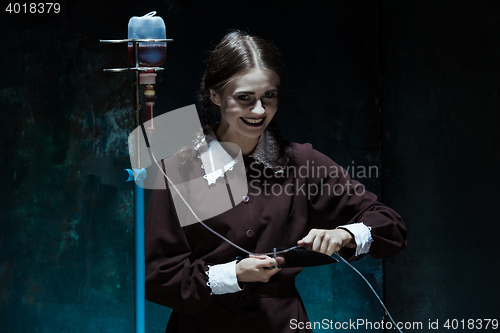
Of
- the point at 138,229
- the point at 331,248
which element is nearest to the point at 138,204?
the point at 138,229

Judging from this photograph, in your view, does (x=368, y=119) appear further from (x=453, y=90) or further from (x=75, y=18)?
(x=75, y=18)

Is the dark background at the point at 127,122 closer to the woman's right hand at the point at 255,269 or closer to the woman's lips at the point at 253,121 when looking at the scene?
the woman's lips at the point at 253,121

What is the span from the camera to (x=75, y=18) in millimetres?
2857

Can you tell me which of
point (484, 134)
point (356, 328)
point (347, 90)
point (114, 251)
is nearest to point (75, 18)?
point (114, 251)

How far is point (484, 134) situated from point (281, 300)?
49.2 inches

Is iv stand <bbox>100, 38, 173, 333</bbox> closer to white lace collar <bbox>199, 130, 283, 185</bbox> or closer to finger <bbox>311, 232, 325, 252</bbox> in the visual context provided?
white lace collar <bbox>199, 130, 283, 185</bbox>

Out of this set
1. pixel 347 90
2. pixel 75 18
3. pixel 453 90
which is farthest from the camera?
pixel 347 90

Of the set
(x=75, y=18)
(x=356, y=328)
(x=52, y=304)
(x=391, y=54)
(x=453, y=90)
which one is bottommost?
(x=356, y=328)

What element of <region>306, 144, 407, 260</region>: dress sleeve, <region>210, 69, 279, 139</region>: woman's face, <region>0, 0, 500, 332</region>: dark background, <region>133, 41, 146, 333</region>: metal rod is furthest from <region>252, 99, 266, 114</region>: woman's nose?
<region>0, 0, 500, 332</region>: dark background

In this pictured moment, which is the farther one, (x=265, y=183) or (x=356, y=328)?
(x=356, y=328)

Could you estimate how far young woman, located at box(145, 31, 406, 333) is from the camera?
1.61 m

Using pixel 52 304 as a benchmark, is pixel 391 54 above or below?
above

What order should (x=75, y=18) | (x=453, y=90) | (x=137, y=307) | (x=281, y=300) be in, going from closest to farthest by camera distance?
1. (x=137, y=307)
2. (x=281, y=300)
3. (x=453, y=90)
4. (x=75, y=18)

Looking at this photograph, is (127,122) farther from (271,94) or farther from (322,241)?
(322,241)
